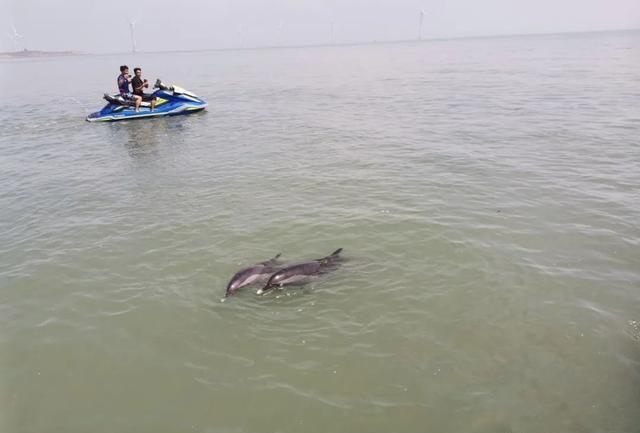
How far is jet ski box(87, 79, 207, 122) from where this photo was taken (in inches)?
997

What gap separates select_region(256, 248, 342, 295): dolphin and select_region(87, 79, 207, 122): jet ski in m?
20.8

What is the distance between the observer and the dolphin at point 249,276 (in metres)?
8.06

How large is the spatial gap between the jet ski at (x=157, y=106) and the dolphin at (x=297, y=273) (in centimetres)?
2078

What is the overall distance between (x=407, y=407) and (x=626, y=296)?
4.74m

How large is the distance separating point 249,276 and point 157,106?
21133mm

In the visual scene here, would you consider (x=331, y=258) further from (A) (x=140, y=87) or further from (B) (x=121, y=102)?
(B) (x=121, y=102)

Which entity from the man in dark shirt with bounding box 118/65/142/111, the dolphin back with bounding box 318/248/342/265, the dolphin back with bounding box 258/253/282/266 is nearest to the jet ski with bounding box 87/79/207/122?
the man in dark shirt with bounding box 118/65/142/111

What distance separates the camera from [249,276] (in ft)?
26.9

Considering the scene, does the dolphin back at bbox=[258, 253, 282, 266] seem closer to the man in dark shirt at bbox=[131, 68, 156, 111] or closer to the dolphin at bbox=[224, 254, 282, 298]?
the dolphin at bbox=[224, 254, 282, 298]

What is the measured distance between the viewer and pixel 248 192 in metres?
13.5

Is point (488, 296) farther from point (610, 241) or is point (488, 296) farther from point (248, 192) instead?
point (248, 192)

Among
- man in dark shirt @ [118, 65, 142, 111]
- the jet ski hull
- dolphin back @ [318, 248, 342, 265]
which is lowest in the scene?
dolphin back @ [318, 248, 342, 265]

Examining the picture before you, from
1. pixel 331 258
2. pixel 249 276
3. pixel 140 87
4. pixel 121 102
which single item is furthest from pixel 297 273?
pixel 121 102

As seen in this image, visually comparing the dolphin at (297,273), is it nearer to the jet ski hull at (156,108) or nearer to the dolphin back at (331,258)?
the dolphin back at (331,258)
